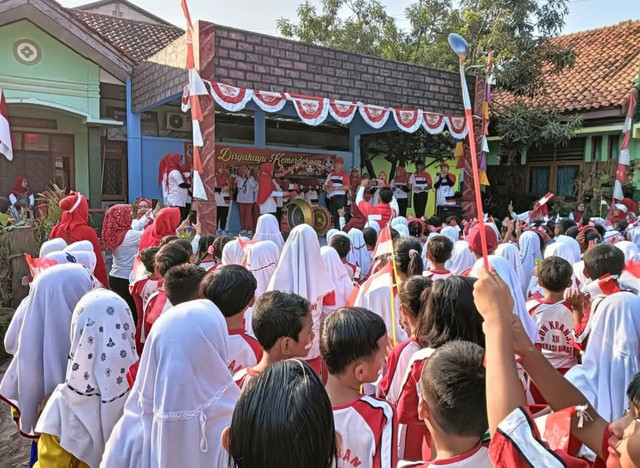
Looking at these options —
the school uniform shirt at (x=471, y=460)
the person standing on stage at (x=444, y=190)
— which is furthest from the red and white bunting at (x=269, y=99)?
the school uniform shirt at (x=471, y=460)

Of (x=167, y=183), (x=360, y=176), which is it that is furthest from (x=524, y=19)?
(x=167, y=183)

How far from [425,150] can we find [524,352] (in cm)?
1458

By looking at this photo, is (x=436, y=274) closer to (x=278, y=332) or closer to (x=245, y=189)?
(x=278, y=332)

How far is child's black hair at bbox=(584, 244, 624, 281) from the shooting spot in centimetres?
311

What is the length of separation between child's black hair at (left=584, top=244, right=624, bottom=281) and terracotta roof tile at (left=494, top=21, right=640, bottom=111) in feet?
39.5

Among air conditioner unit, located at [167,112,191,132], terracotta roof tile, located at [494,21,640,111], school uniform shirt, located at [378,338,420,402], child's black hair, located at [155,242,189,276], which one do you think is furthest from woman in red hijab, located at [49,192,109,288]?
terracotta roof tile, located at [494,21,640,111]

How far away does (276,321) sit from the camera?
2.12 meters

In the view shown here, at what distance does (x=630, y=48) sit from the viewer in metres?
15.8

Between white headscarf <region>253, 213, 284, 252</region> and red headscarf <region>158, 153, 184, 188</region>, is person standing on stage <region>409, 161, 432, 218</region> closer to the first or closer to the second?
red headscarf <region>158, 153, 184, 188</region>

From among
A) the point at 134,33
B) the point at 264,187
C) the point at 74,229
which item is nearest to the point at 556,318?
the point at 74,229

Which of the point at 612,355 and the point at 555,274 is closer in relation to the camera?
the point at 612,355

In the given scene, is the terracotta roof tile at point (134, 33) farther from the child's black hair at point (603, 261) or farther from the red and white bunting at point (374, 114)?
the child's black hair at point (603, 261)

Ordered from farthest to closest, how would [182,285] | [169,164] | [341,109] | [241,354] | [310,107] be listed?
1. [169,164]
2. [341,109]
3. [310,107]
4. [182,285]
5. [241,354]

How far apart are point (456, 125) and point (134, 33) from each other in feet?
32.1
